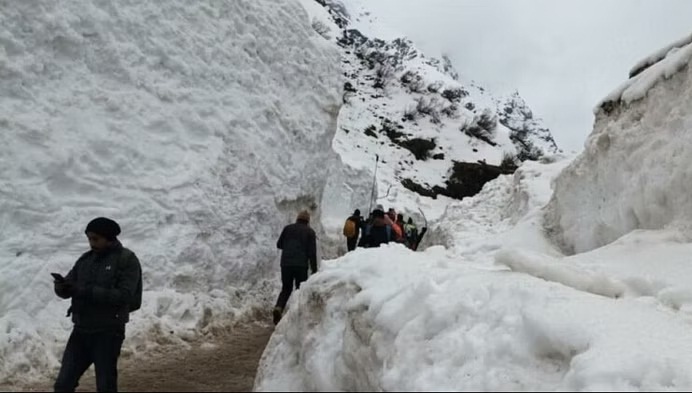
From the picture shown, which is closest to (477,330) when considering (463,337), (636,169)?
(463,337)

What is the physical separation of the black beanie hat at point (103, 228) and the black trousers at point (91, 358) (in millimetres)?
645

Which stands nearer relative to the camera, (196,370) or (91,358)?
(91,358)

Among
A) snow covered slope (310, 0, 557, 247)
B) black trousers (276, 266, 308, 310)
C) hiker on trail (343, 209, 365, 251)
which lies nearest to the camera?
black trousers (276, 266, 308, 310)

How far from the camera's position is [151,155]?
948 centimetres

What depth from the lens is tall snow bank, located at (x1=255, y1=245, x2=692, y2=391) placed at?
10.4 feet

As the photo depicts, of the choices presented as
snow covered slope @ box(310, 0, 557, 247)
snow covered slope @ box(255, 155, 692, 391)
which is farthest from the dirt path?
snow covered slope @ box(310, 0, 557, 247)

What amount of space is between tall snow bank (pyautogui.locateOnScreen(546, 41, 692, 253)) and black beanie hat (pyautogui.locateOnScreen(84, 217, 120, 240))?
556 centimetres

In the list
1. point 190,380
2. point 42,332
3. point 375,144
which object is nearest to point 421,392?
point 190,380

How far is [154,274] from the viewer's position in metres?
8.59

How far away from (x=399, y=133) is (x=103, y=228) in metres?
37.5

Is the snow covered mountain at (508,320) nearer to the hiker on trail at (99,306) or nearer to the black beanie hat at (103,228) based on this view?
the hiker on trail at (99,306)

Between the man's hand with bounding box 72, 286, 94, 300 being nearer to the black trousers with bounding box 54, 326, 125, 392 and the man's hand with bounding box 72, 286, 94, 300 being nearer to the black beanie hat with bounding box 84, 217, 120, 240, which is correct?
the black trousers with bounding box 54, 326, 125, 392

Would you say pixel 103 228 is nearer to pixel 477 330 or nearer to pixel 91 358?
pixel 91 358

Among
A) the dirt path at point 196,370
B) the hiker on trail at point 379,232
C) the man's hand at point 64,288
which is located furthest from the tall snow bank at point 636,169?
the man's hand at point 64,288
